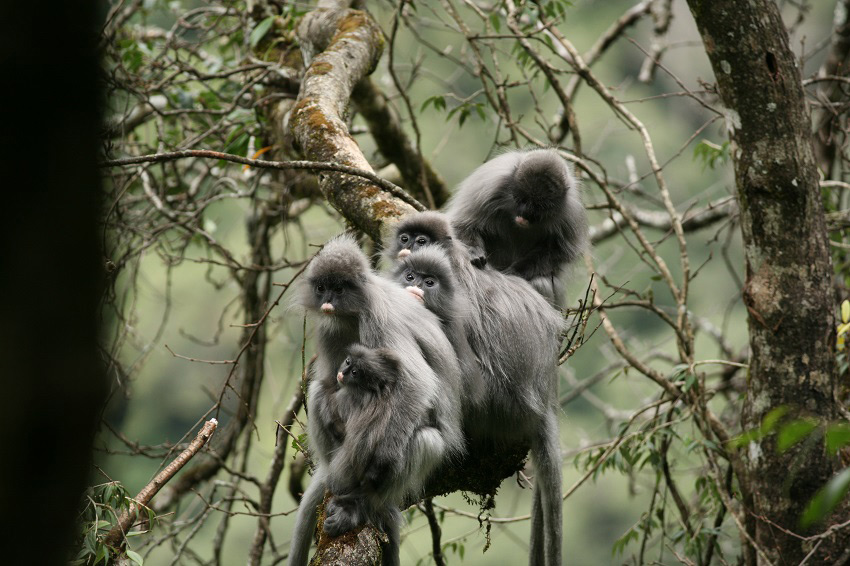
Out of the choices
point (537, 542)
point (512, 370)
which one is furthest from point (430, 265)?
point (537, 542)

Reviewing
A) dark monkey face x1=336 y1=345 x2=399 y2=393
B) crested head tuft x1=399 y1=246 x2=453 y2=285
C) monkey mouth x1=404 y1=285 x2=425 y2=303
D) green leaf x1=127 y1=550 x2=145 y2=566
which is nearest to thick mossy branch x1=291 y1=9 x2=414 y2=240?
crested head tuft x1=399 y1=246 x2=453 y2=285

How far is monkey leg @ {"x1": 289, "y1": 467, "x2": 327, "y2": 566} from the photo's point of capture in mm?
2906

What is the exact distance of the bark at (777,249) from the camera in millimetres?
3256

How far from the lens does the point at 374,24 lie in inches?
183

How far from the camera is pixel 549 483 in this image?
3.39 m

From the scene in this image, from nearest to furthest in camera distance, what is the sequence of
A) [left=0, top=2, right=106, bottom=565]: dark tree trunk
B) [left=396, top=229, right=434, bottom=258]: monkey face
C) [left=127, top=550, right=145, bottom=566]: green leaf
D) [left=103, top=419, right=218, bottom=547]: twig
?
[left=0, top=2, right=106, bottom=565]: dark tree trunk, [left=103, top=419, right=218, bottom=547]: twig, [left=127, top=550, right=145, bottom=566]: green leaf, [left=396, top=229, right=434, bottom=258]: monkey face

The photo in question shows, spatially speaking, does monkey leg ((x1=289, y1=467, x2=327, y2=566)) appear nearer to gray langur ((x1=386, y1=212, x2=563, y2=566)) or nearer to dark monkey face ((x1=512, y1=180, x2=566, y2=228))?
gray langur ((x1=386, y1=212, x2=563, y2=566))

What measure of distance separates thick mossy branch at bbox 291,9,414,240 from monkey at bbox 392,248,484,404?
414mm

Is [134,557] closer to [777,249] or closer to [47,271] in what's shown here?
[47,271]

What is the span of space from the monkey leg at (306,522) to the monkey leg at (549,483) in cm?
98

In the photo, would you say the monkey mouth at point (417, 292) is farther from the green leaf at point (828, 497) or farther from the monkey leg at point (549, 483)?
the green leaf at point (828, 497)

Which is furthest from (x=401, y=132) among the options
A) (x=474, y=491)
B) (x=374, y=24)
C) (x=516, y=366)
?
(x=474, y=491)

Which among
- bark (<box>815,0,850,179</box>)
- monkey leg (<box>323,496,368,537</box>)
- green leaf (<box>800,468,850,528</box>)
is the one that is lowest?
green leaf (<box>800,468,850,528</box>)

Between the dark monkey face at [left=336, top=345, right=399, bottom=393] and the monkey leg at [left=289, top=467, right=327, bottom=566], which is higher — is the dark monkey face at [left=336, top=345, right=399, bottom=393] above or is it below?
above
